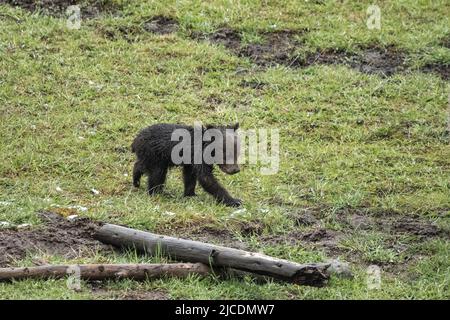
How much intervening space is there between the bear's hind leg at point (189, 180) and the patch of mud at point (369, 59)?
4255 millimetres

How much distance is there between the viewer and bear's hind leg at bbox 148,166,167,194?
9.93m

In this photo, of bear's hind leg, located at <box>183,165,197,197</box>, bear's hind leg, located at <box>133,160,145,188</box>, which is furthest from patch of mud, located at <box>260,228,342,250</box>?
bear's hind leg, located at <box>133,160,145,188</box>

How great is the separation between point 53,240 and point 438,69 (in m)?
7.37

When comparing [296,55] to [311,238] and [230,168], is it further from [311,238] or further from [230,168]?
[311,238]

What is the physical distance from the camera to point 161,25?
14422mm

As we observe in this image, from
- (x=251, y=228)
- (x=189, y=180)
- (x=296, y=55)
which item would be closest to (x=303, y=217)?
(x=251, y=228)

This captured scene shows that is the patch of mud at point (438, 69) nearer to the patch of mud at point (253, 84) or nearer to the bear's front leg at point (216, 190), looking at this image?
the patch of mud at point (253, 84)

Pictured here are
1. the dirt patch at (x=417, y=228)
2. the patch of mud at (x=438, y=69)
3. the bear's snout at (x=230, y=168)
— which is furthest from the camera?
the patch of mud at (x=438, y=69)

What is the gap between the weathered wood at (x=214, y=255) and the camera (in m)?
7.18

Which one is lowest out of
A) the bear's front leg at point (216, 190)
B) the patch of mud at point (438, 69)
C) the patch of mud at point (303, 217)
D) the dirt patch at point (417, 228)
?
the dirt patch at point (417, 228)

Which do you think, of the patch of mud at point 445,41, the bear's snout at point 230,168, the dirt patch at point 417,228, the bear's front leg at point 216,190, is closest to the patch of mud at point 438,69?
the patch of mud at point 445,41

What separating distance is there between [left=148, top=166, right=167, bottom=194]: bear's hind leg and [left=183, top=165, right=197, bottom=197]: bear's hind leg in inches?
9.0

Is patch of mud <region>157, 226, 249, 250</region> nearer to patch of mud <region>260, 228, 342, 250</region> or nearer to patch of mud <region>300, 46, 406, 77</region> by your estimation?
patch of mud <region>260, 228, 342, 250</region>
